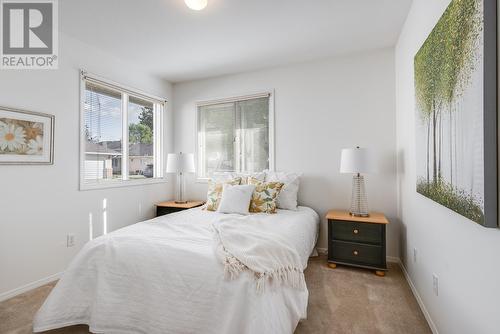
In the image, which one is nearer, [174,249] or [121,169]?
[174,249]

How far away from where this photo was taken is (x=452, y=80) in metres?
1.34

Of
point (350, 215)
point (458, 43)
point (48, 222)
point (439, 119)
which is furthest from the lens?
point (350, 215)

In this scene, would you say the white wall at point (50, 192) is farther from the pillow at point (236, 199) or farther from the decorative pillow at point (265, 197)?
the decorative pillow at point (265, 197)

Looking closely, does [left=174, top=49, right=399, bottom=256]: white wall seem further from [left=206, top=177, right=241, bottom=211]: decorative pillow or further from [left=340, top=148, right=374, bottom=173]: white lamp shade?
[left=206, top=177, right=241, bottom=211]: decorative pillow

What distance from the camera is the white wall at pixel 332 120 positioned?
3107 millimetres

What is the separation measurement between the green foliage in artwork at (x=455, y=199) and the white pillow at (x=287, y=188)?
1.56 metres

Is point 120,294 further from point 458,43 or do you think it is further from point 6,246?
point 458,43

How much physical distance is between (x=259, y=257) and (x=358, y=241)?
64.7 inches

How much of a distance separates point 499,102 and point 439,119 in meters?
0.59

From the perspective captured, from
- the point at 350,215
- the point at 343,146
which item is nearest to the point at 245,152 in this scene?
the point at 343,146

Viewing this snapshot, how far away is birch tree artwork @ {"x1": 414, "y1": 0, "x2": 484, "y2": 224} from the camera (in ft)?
3.56

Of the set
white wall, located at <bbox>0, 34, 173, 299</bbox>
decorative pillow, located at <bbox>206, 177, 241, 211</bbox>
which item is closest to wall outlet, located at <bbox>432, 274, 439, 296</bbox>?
decorative pillow, located at <bbox>206, 177, 241, 211</bbox>

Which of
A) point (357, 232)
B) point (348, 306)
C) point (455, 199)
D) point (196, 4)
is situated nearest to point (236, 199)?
point (357, 232)

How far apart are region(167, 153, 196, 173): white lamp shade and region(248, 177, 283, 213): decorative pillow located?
1203mm
